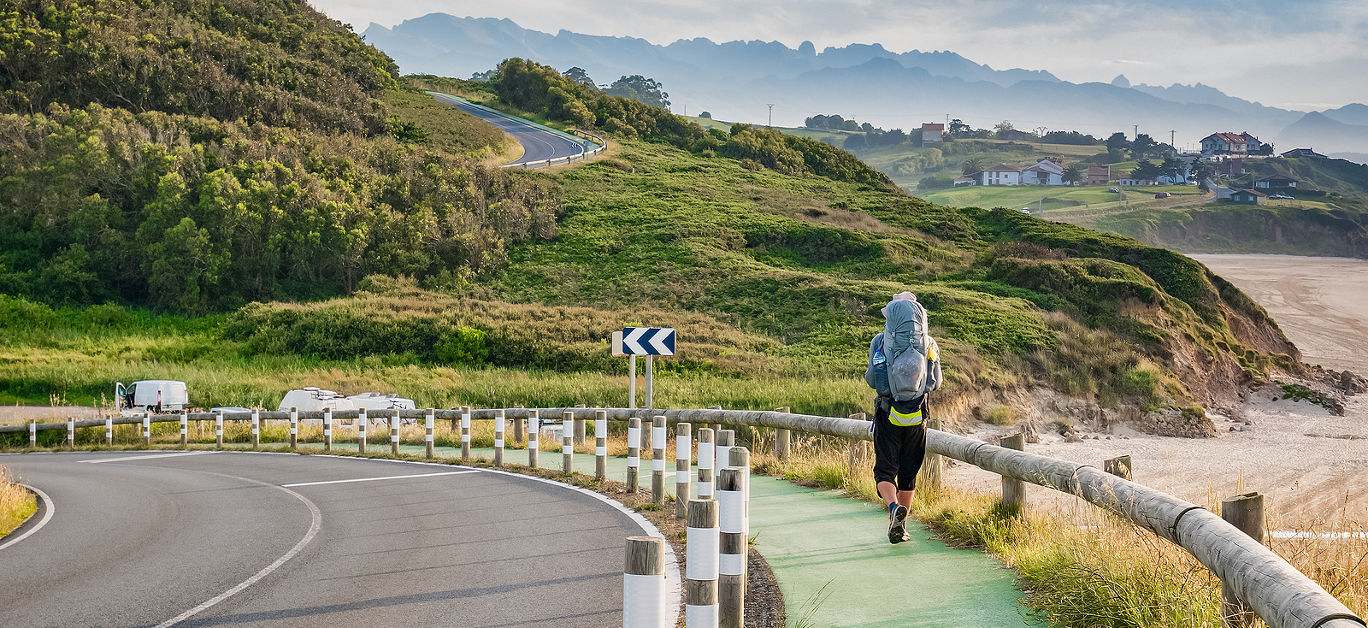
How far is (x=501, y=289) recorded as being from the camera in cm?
5434

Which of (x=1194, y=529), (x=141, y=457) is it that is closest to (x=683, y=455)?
(x=1194, y=529)

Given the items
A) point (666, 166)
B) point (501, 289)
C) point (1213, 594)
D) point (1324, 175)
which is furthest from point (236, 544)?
point (1324, 175)

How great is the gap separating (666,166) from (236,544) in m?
73.6

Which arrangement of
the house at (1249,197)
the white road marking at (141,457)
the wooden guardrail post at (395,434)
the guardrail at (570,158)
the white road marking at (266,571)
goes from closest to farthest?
the white road marking at (266,571)
the wooden guardrail post at (395,434)
the white road marking at (141,457)
the guardrail at (570,158)
the house at (1249,197)

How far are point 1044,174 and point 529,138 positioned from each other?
116 meters

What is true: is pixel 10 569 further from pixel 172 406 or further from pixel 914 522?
pixel 172 406

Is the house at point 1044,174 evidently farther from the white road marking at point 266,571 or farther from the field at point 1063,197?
the white road marking at point 266,571

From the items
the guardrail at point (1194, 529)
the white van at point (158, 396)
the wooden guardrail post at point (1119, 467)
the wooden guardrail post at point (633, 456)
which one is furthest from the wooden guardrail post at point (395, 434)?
the white van at point (158, 396)

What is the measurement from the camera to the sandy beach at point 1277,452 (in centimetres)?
2281

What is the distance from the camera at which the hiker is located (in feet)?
27.8

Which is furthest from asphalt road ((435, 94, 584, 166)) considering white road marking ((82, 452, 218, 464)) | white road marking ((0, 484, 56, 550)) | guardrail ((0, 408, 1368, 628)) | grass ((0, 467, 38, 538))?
guardrail ((0, 408, 1368, 628))

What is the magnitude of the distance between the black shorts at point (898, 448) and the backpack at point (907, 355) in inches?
9.8

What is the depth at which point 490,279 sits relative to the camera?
55688mm

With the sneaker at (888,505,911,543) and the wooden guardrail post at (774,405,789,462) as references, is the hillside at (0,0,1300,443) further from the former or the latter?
the sneaker at (888,505,911,543)
